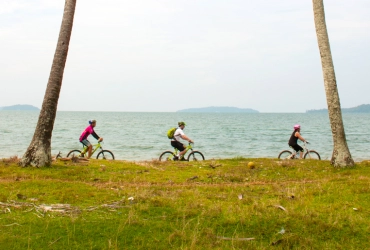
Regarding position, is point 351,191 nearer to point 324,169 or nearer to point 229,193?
point 229,193

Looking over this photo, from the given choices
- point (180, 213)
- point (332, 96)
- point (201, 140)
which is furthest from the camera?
point (201, 140)

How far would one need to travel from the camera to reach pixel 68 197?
8.66m

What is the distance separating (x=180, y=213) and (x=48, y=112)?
23.3ft

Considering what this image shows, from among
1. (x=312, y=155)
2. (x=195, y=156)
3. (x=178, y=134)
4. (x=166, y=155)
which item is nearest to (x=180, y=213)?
(x=178, y=134)

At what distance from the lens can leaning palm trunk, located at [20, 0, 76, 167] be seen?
12805 mm

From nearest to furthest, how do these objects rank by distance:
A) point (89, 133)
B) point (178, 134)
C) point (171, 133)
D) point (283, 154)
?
point (89, 133) → point (178, 134) → point (171, 133) → point (283, 154)

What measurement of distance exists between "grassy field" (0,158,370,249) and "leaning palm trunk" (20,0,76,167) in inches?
43.0

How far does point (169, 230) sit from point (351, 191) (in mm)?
4883

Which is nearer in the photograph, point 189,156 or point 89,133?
point 89,133

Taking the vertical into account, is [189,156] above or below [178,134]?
below

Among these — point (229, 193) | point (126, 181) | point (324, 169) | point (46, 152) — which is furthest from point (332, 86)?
point (46, 152)

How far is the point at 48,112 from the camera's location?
12.9 metres

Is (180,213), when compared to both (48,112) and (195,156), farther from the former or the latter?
(195,156)

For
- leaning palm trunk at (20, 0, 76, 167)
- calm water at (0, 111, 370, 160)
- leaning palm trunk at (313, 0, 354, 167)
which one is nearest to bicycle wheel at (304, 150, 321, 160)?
leaning palm trunk at (313, 0, 354, 167)
